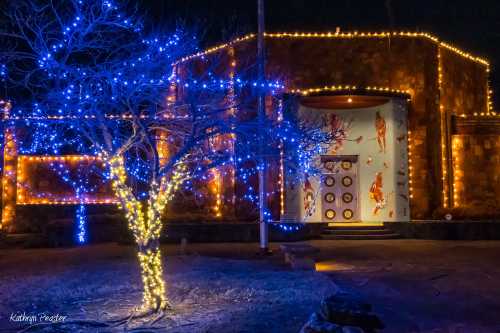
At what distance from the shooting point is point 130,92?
28.0ft

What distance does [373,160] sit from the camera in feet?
66.6

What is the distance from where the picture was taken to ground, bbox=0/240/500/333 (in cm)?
790

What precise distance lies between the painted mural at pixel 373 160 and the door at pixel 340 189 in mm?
84

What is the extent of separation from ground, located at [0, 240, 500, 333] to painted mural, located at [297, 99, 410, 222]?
3.97 metres

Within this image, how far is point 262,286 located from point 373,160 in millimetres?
11351

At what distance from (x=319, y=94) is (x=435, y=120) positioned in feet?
16.7

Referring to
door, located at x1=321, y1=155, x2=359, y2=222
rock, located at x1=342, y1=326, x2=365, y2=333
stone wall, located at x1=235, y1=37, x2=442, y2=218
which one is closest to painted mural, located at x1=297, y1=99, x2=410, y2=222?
door, located at x1=321, y1=155, x2=359, y2=222

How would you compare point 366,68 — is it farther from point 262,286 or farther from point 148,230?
point 148,230

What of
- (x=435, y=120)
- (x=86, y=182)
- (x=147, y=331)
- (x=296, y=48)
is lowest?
(x=147, y=331)

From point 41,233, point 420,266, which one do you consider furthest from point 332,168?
point 41,233

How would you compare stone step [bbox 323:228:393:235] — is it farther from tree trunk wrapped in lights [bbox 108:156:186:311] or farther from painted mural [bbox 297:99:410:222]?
tree trunk wrapped in lights [bbox 108:156:186:311]

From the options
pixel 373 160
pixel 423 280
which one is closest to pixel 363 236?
pixel 373 160

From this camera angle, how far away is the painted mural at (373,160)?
65.2ft

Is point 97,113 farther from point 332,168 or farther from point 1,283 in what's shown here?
point 332,168
